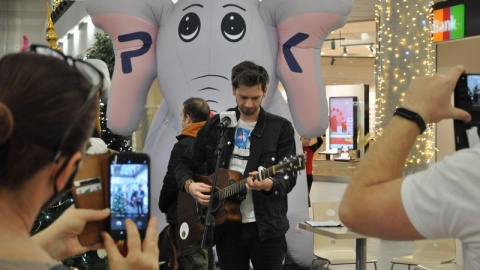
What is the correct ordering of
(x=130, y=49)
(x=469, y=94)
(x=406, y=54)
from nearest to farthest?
(x=469, y=94), (x=130, y=49), (x=406, y=54)

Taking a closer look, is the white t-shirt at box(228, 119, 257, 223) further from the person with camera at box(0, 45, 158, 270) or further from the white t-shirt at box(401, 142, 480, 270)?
the person with camera at box(0, 45, 158, 270)

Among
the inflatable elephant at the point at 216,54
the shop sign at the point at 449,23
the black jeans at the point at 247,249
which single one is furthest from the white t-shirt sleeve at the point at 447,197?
the shop sign at the point at 449,23

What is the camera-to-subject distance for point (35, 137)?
3.62ft

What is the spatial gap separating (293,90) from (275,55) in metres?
0.37

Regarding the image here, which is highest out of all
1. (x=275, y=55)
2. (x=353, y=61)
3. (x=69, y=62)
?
(x=353, y=61)

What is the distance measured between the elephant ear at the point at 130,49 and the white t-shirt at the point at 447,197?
4.63 m

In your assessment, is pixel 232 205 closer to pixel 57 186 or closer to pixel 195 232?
pixel 195 232

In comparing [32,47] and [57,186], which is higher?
[32,47]

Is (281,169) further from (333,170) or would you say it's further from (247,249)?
(333,170)

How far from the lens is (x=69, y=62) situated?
121cm

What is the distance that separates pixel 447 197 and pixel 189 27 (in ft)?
15.0

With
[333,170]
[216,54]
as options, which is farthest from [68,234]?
[333,170]

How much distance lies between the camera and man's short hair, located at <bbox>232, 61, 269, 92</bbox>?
375 cm

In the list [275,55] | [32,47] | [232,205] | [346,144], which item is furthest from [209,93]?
[346,144]
